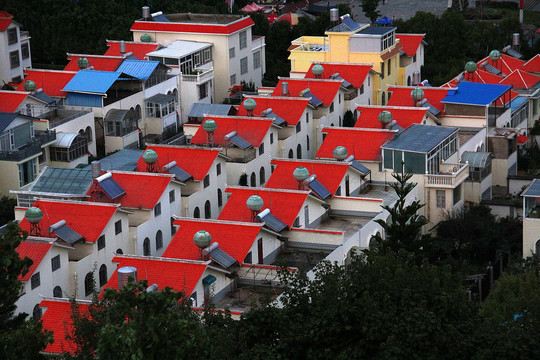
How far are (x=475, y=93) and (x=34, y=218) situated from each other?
112ft

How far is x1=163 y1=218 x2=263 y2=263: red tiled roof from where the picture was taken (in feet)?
179

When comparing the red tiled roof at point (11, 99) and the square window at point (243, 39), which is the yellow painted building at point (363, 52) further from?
the red tiled roof at point (11, 99)

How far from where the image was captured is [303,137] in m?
77.0

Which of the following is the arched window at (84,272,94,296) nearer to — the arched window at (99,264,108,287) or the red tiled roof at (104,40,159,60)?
the arched window at (99,264,108,287)

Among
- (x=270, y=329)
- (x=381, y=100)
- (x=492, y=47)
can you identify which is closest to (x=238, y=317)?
(x=270, y=329)

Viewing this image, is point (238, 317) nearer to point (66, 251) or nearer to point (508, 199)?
point (66, 251)

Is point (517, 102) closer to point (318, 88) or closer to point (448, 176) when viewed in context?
point (318, 88)

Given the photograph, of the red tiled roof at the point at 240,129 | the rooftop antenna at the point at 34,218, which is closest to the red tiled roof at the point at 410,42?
the red tiled roof at the point at 240,129

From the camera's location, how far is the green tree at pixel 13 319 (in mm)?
36031

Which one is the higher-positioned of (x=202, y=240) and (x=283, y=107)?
(x=283, y=107)

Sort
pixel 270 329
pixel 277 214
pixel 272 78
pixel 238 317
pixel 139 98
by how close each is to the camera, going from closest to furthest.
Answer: pixel 270 329 < pixel 238 317 < pixel 277 214 < pixel 139 98 < pixel 272 78

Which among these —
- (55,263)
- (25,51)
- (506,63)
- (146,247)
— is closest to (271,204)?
(146,247)

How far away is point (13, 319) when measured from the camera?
41.2m

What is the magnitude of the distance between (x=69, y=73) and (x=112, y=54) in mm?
8703
